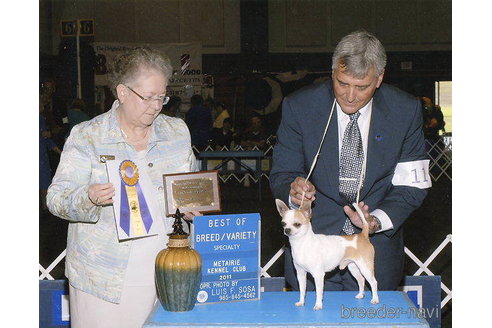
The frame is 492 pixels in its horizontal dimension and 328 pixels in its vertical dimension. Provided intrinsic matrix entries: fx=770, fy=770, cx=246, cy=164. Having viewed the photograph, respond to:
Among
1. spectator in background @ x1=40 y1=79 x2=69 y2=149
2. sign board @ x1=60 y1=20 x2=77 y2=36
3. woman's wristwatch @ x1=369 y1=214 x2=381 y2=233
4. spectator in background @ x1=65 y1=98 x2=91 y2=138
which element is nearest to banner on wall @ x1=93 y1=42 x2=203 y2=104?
sign board @ x1=60 y1=20 x2=77 y2=36

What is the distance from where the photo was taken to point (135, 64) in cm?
242

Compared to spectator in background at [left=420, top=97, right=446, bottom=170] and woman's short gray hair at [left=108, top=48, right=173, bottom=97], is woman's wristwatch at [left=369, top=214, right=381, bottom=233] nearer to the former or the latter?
woman's short gray hair at [left=108, top=48, right=173, bottom=97]

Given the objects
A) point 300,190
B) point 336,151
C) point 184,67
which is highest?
point 184,67

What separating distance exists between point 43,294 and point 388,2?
1326 cm

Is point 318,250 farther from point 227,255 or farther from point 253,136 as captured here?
point 253,136

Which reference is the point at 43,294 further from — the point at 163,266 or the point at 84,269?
the point at 163,266

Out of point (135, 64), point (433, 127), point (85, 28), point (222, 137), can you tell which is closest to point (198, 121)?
point (222, 137)

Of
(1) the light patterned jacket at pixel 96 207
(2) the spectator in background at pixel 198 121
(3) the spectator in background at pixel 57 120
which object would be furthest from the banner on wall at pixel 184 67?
(1) the light patterned jacket at pixel 96 207

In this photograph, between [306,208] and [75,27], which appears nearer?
[306,208]

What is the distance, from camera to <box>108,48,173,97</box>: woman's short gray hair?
2.42 metres

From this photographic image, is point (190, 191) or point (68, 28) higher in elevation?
point (68, 28)

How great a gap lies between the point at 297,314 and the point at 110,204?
671 millimetres

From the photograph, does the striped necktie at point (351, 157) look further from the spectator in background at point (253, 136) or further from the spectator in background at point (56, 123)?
the spectator in background at point (253, 136)

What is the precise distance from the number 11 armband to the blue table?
0.36 meters
